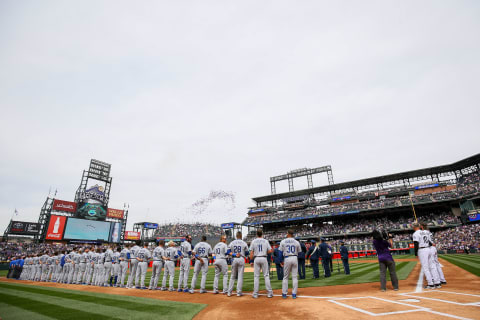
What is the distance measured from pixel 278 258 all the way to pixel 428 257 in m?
6.60

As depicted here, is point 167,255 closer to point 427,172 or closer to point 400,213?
point 400,213

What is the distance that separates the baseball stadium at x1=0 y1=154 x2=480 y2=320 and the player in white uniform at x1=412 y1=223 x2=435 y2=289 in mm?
40

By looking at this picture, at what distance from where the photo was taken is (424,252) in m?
8.16

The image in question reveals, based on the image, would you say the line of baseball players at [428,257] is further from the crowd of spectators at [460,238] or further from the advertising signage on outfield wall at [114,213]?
the advertising signage on outfield wall at [114,213]

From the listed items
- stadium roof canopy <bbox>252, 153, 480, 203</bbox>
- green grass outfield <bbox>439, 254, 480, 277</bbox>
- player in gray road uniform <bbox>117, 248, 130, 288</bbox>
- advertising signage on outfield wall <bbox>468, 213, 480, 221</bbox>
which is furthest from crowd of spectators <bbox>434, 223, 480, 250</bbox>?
player in gray road uniform <bbox>117, 248, 130, 288</bbox>

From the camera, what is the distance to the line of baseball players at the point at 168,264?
812 cm

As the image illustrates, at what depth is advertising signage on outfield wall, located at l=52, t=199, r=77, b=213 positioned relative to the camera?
1880 inches

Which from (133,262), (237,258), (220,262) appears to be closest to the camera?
(237,258)

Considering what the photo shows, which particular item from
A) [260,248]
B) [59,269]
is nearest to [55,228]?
[59,269]

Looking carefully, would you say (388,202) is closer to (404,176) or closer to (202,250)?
(404,176)

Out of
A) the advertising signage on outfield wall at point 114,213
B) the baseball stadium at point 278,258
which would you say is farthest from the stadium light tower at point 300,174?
the advertising signage on outfield wall at point 114,213

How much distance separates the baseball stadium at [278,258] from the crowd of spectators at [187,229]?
377mm

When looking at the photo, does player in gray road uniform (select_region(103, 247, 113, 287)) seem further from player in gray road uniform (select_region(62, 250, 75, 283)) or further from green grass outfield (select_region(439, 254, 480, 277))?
green grass outfield (select_region(439, 254, 480, 277))

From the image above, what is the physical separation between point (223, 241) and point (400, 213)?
48.2m
